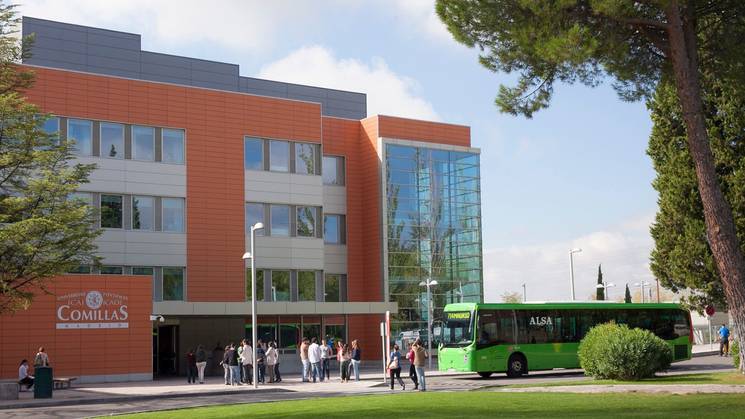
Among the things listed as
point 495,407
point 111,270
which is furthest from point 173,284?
point 495,407

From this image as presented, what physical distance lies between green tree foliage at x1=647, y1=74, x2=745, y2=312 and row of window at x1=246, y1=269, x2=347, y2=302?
63.5 feet

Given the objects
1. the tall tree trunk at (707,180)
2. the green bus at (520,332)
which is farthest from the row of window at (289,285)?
the tall tree trunk at (707,180)

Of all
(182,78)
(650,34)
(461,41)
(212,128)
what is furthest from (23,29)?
(650,34)

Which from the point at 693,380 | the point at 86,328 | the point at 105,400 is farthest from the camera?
the point at 86,328

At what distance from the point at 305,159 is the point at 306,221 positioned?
3352mm

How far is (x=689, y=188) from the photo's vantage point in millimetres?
36625

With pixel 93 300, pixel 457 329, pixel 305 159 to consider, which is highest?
pixel 305 159

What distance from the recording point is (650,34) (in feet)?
85.0

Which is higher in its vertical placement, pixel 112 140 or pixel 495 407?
pixel 112 140

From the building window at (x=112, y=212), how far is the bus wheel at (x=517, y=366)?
19798 mm

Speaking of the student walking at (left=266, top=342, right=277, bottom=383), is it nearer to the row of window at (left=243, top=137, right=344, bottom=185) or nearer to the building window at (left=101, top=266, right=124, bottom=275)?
the building window at (left=101, top=266, right=124, bottom=275)

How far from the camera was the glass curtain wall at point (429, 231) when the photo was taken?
5425cm

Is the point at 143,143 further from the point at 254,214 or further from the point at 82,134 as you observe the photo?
the point at 254,214

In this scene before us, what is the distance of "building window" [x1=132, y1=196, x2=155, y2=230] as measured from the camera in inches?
1802
